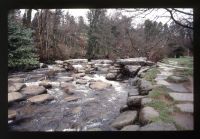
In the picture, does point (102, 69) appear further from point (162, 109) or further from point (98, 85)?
point (162, 109)

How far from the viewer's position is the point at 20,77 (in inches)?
119

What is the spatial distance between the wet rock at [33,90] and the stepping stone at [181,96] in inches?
63.2

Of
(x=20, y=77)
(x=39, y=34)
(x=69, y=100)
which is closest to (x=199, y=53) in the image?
(x=69, y=100)

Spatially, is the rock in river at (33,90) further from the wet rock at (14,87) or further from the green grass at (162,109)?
the green grass at (162,109)

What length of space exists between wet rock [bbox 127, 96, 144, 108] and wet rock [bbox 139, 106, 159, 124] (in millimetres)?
127

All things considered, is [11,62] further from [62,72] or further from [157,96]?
[157,96]

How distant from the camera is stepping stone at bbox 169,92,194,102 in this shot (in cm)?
301

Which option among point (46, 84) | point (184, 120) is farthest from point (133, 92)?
point (46, 84)

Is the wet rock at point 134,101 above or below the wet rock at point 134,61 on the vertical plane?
below

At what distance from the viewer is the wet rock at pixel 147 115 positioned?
2898mm

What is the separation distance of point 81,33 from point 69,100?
84 cm

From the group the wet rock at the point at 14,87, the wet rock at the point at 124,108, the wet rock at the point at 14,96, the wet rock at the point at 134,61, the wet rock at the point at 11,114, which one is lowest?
the wet rock at the point at 11,114

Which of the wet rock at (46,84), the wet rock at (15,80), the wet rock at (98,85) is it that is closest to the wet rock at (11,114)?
the wet rock at (15,80)
